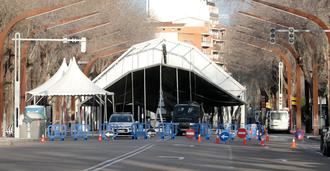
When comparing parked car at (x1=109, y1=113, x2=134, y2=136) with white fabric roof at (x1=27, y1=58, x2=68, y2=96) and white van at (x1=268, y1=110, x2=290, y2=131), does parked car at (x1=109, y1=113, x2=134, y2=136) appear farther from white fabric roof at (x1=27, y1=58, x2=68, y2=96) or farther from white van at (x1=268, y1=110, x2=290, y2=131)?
white van at (x1=268, y1=110, x2=290, y2=131)

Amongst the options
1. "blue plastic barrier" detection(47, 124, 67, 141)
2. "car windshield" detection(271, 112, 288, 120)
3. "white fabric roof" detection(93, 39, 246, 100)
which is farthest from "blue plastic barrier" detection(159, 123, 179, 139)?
"car windshield" detection(271, 112, 288, 120)

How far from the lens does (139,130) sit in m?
57.0

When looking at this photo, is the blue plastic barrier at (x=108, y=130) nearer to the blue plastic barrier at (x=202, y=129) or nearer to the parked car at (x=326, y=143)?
the blue plastic barrier at (x=202, y=129)

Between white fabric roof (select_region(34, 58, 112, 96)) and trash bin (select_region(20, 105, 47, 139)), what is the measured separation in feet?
4.79

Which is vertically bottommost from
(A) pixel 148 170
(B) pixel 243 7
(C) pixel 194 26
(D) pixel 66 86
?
(A) pixel 148 170

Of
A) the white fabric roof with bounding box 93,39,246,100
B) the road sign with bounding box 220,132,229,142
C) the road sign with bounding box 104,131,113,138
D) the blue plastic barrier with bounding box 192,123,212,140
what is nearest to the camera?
the road sign with bounding box 220,132,229,142

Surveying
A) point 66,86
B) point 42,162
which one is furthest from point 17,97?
point 42,162

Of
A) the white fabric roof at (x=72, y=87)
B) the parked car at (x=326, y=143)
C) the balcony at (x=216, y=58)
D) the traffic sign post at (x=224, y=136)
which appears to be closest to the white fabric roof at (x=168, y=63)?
the white fabric roof at (x=72, y=87)

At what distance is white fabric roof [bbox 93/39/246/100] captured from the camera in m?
73.1

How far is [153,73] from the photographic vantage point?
7875 centimetres

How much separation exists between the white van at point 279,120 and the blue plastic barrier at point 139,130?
1040 inches

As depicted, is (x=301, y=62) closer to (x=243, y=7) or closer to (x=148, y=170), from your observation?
(x=243, y=7)

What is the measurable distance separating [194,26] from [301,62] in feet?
427

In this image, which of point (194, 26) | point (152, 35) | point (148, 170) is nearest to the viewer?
point (148, 170)
